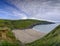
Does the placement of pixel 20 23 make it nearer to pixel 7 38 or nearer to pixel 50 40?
pixel 7 38

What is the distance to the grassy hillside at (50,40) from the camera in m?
4.50

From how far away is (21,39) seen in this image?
4.62 m

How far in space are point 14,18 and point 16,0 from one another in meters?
0.55

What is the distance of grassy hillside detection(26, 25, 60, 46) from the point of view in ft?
14.8

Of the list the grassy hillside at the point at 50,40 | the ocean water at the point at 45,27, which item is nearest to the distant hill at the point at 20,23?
the ocean water at the point at 45,27

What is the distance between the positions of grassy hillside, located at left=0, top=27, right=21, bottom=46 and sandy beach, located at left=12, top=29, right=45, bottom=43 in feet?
0.38

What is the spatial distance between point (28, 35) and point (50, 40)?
0.59 metres

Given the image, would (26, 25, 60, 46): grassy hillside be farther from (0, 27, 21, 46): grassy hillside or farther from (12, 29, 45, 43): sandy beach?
(0, 27, 21, 46): grassy hillside

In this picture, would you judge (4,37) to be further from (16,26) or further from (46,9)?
(46,9)

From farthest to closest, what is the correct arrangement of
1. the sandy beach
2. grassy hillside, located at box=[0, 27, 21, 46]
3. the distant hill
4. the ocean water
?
the distant hill, the ocean water, the sandy beach, grassy hillside, located at box=[0, 27, 21, 46]

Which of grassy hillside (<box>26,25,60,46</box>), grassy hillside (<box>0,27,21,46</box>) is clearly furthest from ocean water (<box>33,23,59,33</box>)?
grassy hillside (<box>0,27,21,46</box>)

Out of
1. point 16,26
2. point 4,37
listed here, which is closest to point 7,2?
point 16,26

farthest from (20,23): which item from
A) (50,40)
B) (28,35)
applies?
(50,40)

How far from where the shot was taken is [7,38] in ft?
15.0
